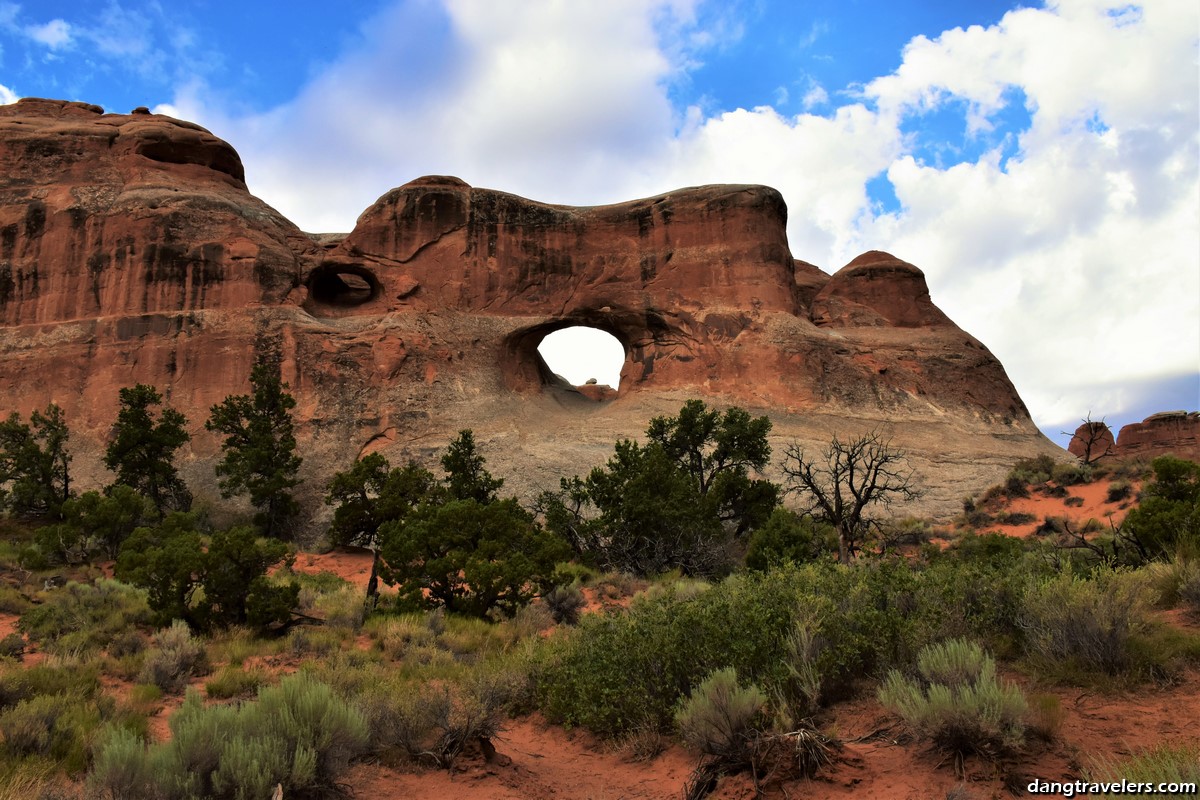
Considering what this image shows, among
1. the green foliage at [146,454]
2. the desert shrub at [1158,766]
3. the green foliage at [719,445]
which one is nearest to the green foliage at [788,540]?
the green foliage at [719,445]

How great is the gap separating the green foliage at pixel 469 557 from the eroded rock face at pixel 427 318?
1391 centimetres

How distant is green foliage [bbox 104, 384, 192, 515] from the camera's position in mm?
24906

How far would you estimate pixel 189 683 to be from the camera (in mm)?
7777

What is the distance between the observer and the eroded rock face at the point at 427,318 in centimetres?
3075

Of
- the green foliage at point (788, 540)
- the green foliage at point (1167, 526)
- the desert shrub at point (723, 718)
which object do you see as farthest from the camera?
the green foliage at point (788, 540)

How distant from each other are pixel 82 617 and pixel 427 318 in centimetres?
2521

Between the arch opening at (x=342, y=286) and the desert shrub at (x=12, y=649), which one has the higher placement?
the arch opening at (x=342, y=286)

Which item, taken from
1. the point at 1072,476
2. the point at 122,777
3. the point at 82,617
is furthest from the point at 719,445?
the point at 122,777

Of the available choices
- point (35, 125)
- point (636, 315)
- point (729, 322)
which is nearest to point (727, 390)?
point (729, 322)

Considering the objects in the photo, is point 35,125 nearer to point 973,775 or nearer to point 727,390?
point 727,390

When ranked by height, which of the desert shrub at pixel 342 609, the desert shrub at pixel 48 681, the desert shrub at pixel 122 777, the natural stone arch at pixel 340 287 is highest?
the natural stone arch at pixel 340 287

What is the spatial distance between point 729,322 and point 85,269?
30.1 m

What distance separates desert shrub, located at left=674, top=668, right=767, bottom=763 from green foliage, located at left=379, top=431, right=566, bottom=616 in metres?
6.94

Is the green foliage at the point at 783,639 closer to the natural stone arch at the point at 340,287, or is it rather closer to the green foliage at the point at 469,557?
the green foliage at the point at 469,557
